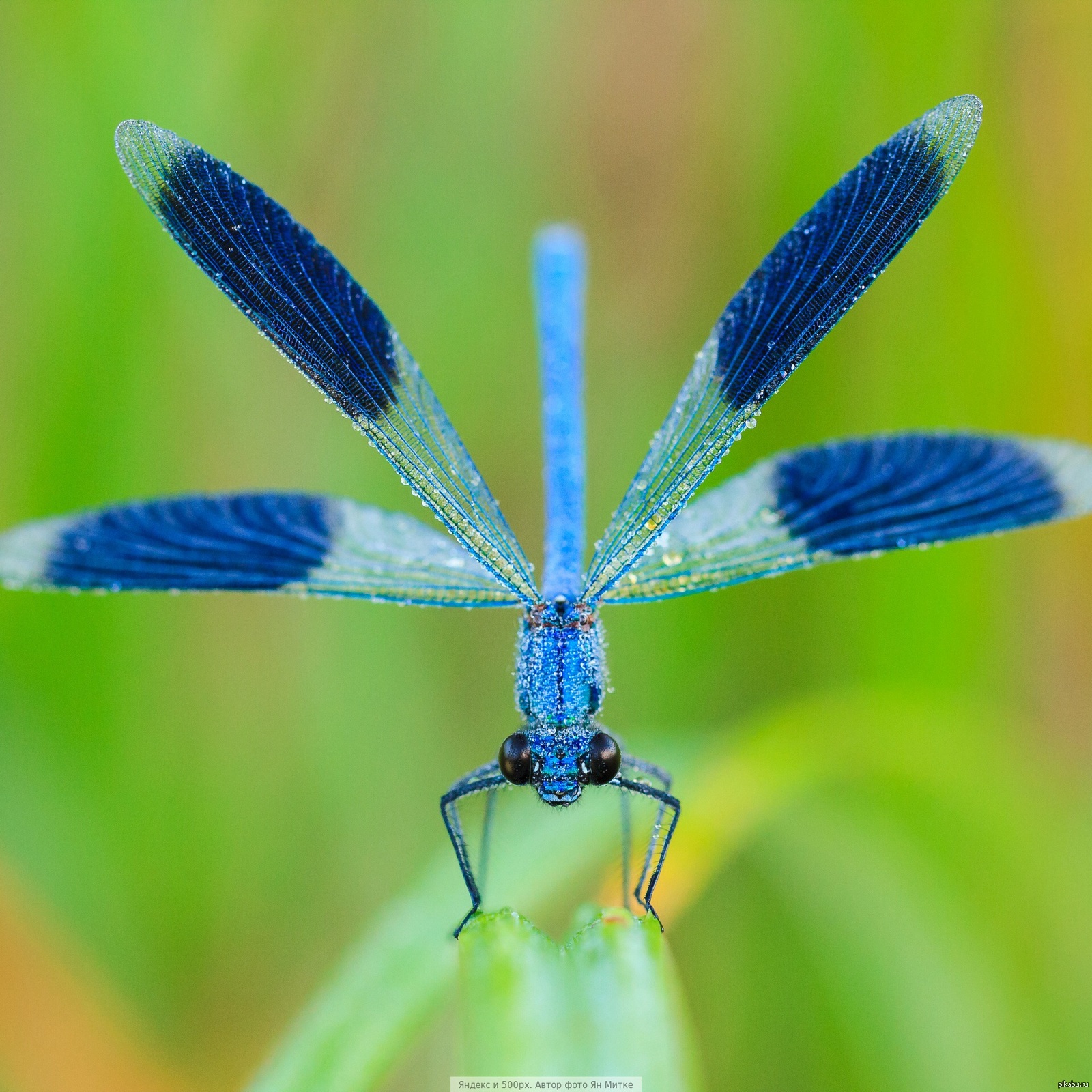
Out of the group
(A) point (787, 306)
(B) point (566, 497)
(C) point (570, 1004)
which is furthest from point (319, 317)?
(C) point (570, 1004)

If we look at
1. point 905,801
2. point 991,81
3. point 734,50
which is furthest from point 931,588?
point 734,50

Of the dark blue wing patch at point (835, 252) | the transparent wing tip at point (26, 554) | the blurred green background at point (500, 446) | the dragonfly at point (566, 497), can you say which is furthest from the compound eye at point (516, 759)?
the transparent wing tip at point (26, 554)

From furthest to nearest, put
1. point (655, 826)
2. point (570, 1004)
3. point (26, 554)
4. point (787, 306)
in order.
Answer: point (26, 554), point (787, 306), point (655, 826), point (570, 1004)

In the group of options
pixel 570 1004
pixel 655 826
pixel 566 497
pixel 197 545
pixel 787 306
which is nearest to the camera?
pixel 570 1004

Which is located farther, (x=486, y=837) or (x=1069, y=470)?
(x=1069, y=470)

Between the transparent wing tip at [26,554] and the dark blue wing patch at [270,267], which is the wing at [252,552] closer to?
the transparent wing tip at [26,554]

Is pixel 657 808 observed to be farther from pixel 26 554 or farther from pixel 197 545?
pixel 26 554
